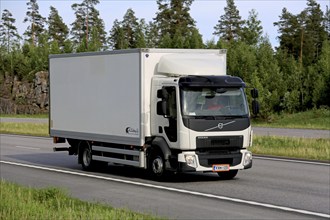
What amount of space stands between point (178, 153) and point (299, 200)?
3.91 metres

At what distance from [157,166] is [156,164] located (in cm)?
7

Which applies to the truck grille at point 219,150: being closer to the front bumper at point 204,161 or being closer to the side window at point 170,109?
the front bumper at point 204,161

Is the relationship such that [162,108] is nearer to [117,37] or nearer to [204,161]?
[204,161]

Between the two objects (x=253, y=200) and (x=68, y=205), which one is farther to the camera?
(x=253, y=200)

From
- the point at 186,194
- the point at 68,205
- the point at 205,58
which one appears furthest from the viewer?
the point at 205,58

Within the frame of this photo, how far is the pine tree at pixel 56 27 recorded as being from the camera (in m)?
126

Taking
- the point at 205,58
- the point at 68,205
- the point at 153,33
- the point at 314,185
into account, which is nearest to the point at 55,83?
the point at 205,58

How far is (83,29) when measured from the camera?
118 m

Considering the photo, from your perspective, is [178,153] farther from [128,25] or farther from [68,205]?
[128,25]

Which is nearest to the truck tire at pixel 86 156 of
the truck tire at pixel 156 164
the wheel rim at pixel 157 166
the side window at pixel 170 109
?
the truck tire at pixel 156 164

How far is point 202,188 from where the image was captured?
50.8ft

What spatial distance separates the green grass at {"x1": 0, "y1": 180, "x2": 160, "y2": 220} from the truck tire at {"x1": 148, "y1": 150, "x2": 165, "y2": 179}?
463 cm

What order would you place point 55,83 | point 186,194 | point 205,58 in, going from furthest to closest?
point 55,83 → point 205,58 → point 186,194

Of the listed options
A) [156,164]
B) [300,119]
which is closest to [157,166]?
[156,164]
